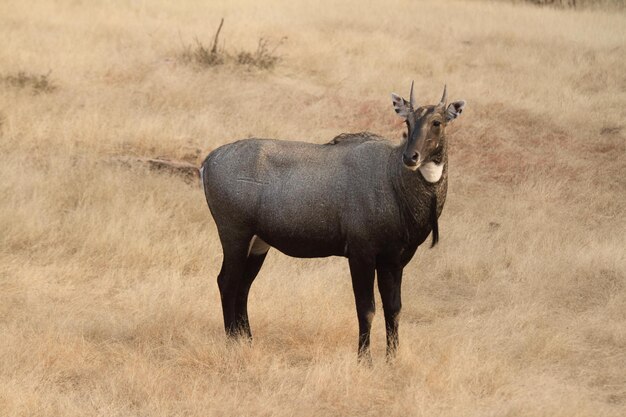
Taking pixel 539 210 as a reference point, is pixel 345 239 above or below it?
above

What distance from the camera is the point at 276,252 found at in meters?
10.9

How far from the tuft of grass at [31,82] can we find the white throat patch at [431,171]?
1009cm

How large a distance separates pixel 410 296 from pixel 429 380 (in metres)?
2.55

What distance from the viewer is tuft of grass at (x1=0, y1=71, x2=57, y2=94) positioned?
628 inches


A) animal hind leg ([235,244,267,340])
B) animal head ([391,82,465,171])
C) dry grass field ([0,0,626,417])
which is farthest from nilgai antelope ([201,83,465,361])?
dry grass field ([0,0,626,417])

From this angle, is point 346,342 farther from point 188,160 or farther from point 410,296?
point 188,160

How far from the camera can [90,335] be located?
27.7 feet

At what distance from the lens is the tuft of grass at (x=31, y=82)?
52.4 feet

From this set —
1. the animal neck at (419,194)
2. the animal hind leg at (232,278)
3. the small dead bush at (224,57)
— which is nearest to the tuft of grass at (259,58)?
the small dead bush at (224,57)

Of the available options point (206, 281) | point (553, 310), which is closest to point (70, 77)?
point (206, 281)

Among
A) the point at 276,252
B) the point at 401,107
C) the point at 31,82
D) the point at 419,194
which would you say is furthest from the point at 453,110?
the point at 31,82

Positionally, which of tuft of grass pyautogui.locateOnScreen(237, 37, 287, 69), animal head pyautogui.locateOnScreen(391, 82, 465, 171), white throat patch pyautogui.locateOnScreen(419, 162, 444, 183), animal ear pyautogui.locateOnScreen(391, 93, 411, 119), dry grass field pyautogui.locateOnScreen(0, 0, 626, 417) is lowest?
dry grass field pyautogui.locateOnScreen(0, 0, 626, 417)

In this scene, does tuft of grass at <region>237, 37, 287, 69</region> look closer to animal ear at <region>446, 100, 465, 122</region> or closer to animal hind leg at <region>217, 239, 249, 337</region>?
animal hind leg at <region>217, 239, 249, 337</region>

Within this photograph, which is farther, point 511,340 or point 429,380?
point 511,340
